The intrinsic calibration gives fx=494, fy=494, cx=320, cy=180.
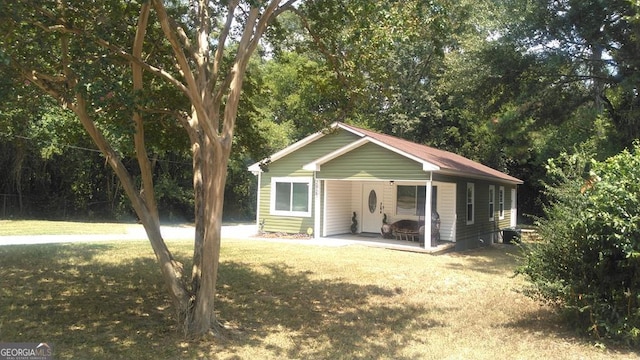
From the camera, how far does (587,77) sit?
15.1 meters

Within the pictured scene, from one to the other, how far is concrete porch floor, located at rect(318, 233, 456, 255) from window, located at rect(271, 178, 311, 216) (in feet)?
5.43

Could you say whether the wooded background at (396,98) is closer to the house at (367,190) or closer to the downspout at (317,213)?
the house at (367,190)

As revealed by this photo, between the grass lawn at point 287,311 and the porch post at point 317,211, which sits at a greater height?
the porch post at point 317,211

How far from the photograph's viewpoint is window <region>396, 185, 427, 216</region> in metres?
17.5

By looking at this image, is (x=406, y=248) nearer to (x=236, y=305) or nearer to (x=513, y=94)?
(x=513, y=94)

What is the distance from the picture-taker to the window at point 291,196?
59.8 feet

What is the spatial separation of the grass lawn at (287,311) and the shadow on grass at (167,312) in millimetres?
16

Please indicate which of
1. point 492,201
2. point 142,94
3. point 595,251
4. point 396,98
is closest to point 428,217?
point 396,98

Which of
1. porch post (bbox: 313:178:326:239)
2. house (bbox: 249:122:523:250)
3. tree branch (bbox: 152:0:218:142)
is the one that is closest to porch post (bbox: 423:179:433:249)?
house (bbox: 249:122:523:250)

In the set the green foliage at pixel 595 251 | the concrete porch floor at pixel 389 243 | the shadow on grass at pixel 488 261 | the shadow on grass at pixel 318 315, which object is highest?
the green foliage at pixel 595 251

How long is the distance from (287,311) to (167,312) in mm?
1701

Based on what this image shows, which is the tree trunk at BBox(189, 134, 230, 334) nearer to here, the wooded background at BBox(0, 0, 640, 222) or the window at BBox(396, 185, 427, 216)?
the wooded background at BBox(0, 0, 640, 222)

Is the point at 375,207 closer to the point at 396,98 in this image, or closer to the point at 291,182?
the point at 291,182

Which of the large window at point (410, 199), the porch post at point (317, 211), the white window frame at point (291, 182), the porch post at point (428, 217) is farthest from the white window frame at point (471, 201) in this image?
the white window frame at point (291, 182)
